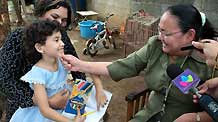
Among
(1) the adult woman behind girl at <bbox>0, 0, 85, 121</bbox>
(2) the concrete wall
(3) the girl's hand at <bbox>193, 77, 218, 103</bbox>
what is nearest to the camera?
(3) the girl's hand at <bbox>193, 77, 218, 103</bbox>

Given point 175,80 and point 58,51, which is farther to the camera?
point 58,51

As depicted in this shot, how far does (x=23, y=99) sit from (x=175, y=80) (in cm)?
96

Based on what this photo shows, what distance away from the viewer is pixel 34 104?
1.89 meters

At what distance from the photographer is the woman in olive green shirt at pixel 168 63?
69.0 inches

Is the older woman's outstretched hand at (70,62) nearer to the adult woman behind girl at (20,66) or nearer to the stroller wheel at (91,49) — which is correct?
the adult woman behind girl at (20,66)

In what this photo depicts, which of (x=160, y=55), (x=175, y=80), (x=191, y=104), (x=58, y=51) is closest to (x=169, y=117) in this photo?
(x=191, y=104)

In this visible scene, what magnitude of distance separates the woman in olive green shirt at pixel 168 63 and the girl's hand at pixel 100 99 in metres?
0.14

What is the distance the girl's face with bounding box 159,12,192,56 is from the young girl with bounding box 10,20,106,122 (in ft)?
2.02

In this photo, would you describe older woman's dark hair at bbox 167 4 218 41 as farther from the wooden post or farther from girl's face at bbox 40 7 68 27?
the wooden post

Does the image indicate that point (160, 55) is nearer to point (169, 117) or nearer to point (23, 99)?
point (169, 117)

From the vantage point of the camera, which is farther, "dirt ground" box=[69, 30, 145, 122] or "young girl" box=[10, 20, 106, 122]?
"dirt ground" box=[69, 30, 145, 122]

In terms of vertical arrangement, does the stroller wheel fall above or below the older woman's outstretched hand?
below

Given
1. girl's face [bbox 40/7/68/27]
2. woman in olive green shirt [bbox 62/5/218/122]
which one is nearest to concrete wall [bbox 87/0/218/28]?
woman in olive green shirt [bbox 62/5/218/122]

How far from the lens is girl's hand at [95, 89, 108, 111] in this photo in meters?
1.96
